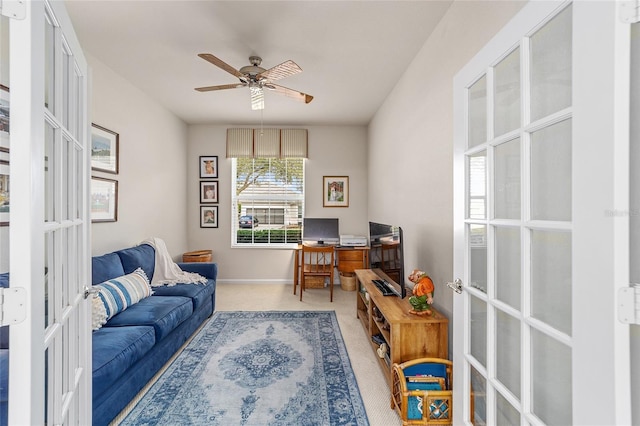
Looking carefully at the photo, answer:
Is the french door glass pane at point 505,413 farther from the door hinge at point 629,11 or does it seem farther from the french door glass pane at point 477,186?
the door hinge at point 629,11

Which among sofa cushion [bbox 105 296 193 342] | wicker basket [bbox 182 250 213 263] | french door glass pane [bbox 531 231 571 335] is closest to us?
french door glass pane [bbox 531 231 571 335]

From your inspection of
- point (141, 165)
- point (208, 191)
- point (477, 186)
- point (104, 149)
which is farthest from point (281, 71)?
point (208, 191)

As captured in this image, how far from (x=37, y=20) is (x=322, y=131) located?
14.3 ft

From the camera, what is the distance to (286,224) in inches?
199

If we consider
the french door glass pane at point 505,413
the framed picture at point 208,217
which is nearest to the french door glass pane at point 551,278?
the french door glass pane at point 505,413

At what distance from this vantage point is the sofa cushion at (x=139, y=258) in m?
2.91

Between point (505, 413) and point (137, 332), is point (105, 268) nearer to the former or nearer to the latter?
point (137, 332)

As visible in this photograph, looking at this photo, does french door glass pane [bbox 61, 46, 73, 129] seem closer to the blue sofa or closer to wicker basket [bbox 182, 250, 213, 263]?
the blue sofa

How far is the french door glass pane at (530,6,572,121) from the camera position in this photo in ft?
2.86

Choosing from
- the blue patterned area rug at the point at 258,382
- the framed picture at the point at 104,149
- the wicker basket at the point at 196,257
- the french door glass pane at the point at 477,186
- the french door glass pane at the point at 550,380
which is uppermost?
the framed picture at the point at 104,149

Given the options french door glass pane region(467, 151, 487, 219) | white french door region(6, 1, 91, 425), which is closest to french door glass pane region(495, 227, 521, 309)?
french door glass pane region(467, 151, 487, 219)

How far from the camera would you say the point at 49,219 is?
0.97 meters

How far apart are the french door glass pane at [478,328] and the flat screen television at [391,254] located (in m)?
0.86

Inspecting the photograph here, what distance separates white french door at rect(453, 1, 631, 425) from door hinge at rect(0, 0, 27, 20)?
1.38 meters
